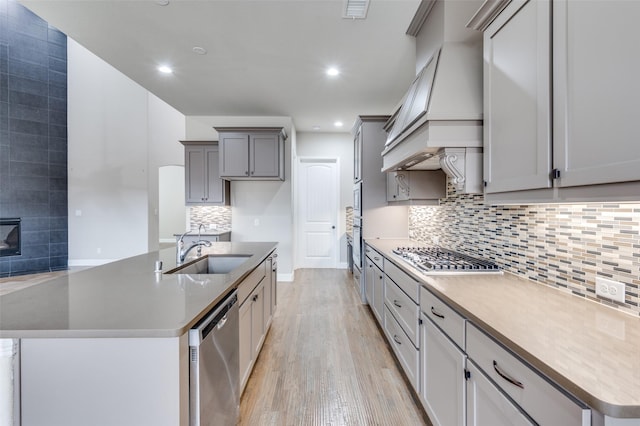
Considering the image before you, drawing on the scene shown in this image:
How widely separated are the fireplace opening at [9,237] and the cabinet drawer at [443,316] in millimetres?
7515

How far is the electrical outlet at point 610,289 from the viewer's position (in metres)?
1.14

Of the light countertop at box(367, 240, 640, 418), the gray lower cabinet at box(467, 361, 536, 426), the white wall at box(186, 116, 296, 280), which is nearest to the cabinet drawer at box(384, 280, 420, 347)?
the light countertop at box(367, 240, 640, 418)

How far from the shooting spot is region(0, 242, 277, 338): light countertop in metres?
1.00

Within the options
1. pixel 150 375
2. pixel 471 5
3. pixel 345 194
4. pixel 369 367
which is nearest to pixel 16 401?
pixel 150 375

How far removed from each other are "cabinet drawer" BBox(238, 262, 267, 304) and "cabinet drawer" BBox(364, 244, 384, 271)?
1198mm

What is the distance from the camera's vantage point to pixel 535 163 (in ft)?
4.02

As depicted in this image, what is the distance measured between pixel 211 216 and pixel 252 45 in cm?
323

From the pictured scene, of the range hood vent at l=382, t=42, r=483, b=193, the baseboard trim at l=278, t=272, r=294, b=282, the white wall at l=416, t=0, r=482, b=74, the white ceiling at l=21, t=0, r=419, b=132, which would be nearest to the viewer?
the range hood vent at l=382, t=42, r=483, b=193

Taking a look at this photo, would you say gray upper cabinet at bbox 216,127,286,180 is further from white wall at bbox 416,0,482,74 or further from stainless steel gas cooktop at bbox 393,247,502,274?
white wall at bbox 416,0,482,74

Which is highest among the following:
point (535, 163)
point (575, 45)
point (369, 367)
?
point (575, 45)

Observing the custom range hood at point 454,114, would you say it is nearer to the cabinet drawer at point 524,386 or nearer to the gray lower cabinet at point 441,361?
the gray lower cabinet at point 441,361

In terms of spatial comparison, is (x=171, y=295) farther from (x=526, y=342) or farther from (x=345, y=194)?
(x=345, y=194)

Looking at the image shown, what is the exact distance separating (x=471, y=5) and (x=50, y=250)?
8.15 metres

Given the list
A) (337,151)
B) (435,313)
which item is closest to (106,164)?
(337,151)
